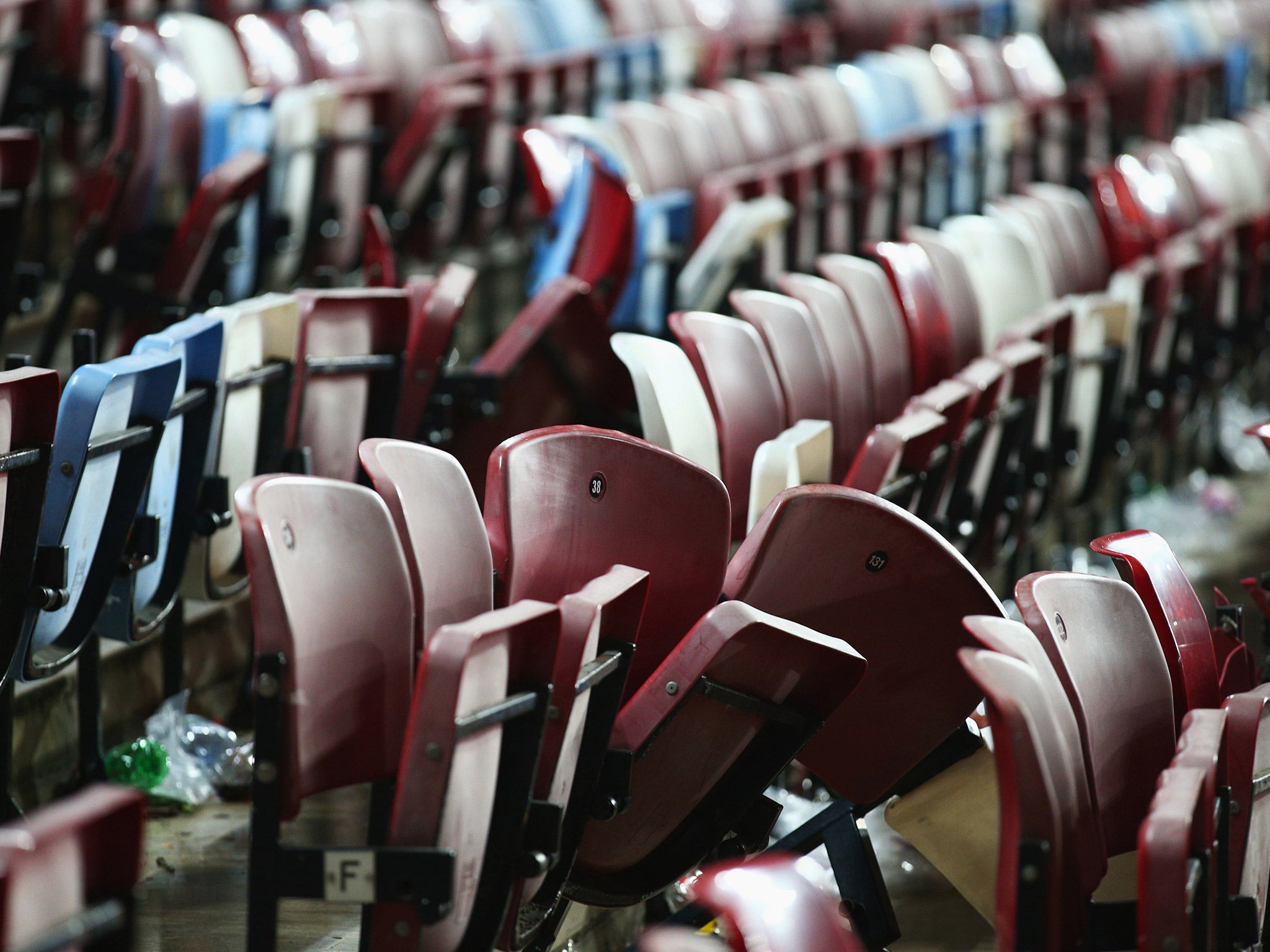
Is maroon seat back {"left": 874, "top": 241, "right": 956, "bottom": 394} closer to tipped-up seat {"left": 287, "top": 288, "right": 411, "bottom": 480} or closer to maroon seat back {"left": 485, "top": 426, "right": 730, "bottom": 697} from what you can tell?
tipped-up seat {"left": 287, "top": 288, "right": 411, "bottom": 480}

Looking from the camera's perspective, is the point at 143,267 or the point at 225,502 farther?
the point at 143,267

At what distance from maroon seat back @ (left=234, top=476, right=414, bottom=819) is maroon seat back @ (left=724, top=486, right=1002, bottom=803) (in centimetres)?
29

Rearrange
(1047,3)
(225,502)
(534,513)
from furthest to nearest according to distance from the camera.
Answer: (1047,3) < (225,502) < (534,513)

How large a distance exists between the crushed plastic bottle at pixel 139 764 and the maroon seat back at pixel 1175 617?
0.87m

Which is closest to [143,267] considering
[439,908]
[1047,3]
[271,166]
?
[271,166]

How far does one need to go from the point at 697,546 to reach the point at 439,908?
0.39 metres

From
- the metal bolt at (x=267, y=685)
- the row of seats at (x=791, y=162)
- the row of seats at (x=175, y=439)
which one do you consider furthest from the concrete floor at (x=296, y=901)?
the row of seats at (x=791, y=162)

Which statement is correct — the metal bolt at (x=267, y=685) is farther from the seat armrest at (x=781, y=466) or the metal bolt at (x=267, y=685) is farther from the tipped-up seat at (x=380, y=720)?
the seat armrest at (x=781, y=466)

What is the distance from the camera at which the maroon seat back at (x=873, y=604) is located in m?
1.14

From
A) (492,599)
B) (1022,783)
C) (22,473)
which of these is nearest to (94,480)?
(22,473)

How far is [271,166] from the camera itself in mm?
2354

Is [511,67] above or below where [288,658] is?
above

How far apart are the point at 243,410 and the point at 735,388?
493 millimetres

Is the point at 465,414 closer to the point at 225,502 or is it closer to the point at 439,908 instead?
the point at 225,502
